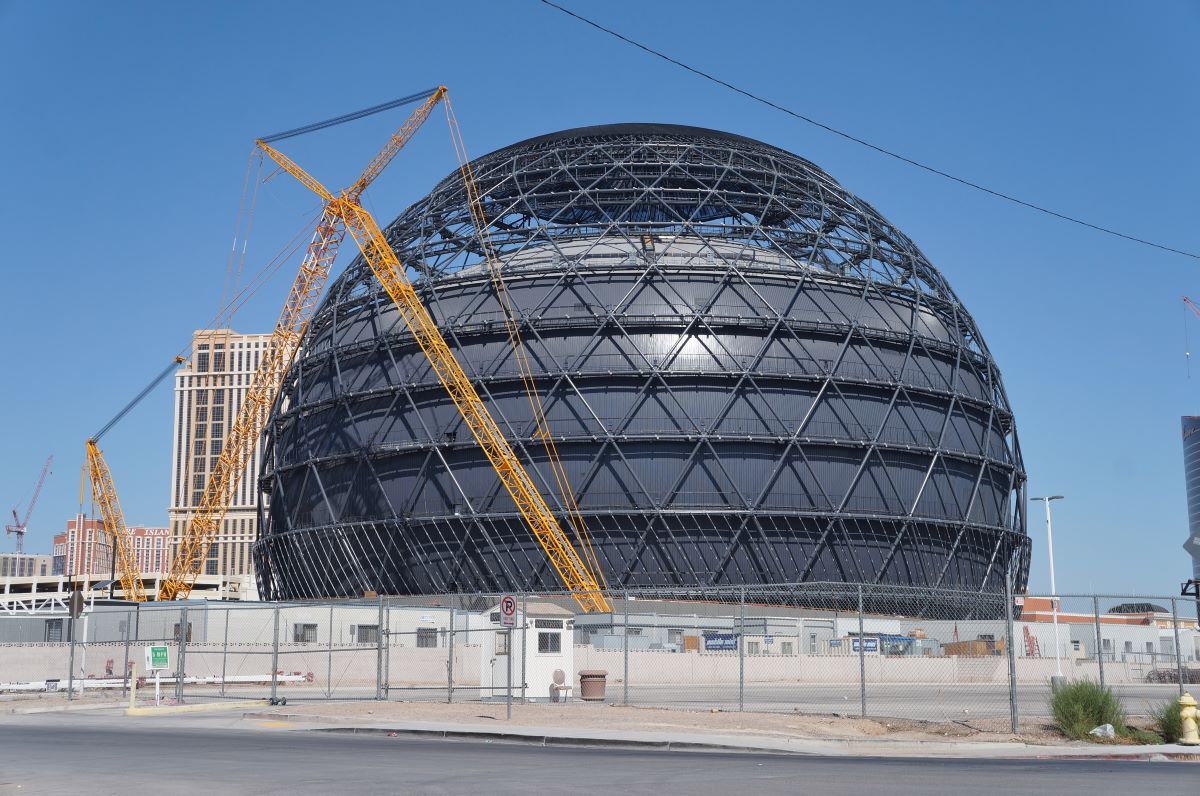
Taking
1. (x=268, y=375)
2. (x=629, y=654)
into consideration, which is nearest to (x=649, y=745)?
(x=629, y=654)

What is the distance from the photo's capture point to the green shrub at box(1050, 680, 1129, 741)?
19.7 metres

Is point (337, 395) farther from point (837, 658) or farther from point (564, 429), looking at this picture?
point (837, 658)

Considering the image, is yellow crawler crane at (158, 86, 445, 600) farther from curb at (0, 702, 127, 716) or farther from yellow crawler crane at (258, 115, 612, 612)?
curb at (0, 702, 127, 716)

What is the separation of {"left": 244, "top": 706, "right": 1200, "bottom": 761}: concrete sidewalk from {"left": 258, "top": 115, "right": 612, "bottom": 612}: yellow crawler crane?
2380cm

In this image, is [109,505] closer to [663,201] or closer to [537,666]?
[663,201]

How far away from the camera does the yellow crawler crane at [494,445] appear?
48.9 metres

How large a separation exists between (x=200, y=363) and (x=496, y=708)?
182351 millimetres

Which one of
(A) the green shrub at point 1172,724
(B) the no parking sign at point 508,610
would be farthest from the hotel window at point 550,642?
(A) the green shrub at point 1172,724

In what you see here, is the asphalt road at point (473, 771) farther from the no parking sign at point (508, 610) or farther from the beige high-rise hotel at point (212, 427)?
the beige high-rise hotel at point (212, 427)

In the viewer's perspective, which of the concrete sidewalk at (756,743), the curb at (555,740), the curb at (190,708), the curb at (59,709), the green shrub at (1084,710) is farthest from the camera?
the curb at (59,709)

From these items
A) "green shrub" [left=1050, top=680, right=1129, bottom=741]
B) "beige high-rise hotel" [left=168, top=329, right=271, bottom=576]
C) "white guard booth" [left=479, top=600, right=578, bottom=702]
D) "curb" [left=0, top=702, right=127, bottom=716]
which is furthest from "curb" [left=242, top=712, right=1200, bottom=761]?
"beige high-rise hotel" [left=168, top=329, right=271, bottom=576]

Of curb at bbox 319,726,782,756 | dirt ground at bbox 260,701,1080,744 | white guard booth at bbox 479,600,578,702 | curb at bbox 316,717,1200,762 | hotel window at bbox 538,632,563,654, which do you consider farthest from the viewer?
hotel window at bbox 538,632,563,654

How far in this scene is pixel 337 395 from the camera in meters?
56.4

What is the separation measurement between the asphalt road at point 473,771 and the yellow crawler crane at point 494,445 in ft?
89.7
